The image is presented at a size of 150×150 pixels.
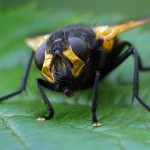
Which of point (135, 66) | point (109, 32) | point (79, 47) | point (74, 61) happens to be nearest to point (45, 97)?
point (74, 61)

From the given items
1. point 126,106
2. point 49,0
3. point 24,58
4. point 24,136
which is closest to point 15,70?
point 24,58

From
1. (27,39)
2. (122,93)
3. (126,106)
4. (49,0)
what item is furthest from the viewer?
(49,0)

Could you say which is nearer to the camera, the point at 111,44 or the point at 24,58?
the point at 111,44

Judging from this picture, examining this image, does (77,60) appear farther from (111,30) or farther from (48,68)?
(111,30)

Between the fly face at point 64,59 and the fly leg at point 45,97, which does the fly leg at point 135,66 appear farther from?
the fly leg at point 45,97

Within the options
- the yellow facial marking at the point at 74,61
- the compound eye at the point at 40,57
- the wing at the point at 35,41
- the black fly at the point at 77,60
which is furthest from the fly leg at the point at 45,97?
the wing at the point at 35,41

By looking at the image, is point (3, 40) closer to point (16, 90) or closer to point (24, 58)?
point (24, 58)
